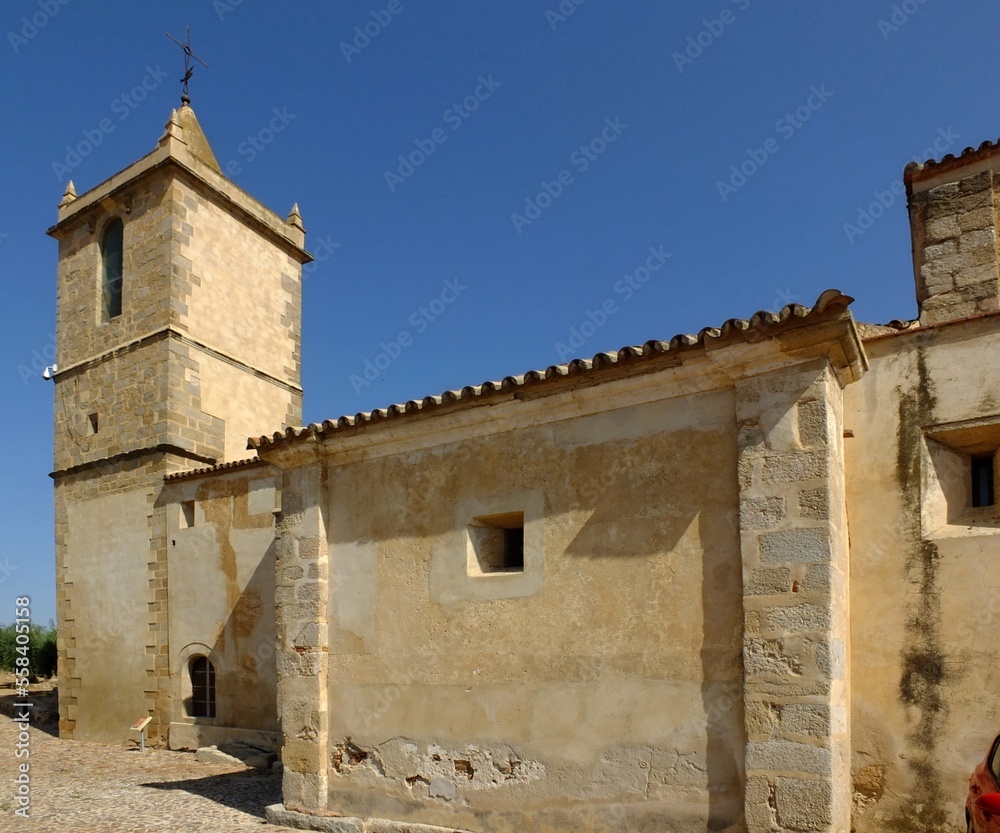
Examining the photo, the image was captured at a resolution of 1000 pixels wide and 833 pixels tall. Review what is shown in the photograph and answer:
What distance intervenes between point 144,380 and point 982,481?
1299cm

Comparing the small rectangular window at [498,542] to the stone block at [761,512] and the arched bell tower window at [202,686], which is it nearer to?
the stone block at [761,512]

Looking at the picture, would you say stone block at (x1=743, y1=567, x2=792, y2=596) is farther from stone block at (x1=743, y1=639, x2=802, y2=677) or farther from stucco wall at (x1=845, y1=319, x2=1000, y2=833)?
stucco wall at (x1=845, y1=319, x2=1000, y2=833)

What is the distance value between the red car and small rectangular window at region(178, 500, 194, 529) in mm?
11968

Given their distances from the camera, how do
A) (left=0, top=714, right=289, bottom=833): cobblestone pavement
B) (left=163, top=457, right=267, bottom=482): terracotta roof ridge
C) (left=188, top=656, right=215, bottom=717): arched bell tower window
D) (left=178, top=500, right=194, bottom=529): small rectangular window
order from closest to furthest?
(left=0, top=714, right=289, bottom=833): cobblestone pavement
(left=163, top=457, right=267, bottom=482): terracotta roof ridge
(left=188, top=656, right=215, bottom=717): arched bell tower window
(left=178, top=500, right=194, bottom=529): small rectangular window

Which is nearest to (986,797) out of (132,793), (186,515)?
(132,793)

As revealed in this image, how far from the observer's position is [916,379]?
20.5 feet

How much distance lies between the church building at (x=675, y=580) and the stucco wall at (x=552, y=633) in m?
0.02

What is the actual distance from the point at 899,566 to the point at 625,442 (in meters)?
2.16

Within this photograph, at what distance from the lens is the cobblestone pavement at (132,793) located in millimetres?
7574

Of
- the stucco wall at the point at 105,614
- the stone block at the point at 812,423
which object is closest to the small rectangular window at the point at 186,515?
the stucco wall at the point at 105,614

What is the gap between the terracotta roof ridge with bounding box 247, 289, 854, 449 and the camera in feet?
17.2

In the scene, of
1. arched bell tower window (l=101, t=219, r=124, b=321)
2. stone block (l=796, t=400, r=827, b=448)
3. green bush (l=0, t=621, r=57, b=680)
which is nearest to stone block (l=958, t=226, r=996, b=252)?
stone block (l=796, t=400, r=827, b=448)

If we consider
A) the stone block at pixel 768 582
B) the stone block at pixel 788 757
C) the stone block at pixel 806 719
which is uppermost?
the stone block at pixel 768 582

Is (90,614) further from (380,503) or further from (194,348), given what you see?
(380,503)
